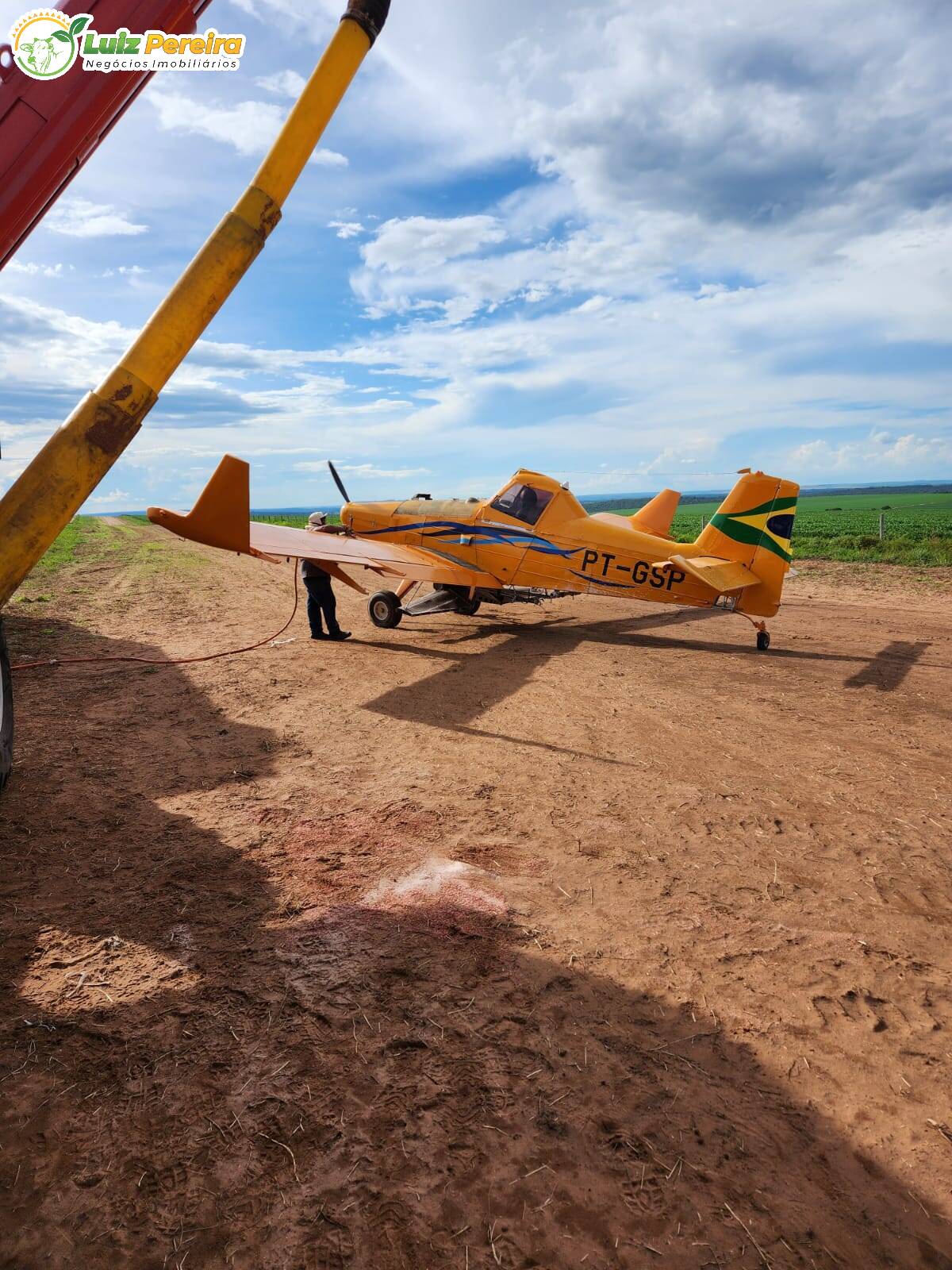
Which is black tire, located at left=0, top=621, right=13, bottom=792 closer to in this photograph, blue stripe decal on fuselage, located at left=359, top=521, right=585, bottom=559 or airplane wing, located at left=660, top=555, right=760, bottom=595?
blue stripe decal on fuselage, located at left=359, top=521, right=585, bottom=559

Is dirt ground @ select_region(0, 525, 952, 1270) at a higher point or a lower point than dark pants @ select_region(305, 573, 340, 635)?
lower

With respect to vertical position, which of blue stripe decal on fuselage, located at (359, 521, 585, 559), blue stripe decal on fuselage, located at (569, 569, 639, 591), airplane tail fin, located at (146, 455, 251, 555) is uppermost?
airplane tail fin, located at (146, 455, 251, 555)

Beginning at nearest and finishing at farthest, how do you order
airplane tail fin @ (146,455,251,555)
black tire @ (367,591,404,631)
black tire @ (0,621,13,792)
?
black tire @ (0,621,13,792) → airplane tail fin @ (146,455,251,555) → black tire @ (367,591,404,631)

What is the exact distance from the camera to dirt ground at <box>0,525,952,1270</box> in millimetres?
2164

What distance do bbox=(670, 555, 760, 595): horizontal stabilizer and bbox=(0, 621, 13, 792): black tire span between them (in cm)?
948

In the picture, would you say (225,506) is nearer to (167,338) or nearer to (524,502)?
(167,338)

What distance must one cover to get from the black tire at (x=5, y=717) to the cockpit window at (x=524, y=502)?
905 cm

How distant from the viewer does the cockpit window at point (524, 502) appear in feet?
39.2

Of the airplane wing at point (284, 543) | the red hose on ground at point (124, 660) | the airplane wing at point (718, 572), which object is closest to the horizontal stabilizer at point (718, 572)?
the airplane wing at point (718, 572)

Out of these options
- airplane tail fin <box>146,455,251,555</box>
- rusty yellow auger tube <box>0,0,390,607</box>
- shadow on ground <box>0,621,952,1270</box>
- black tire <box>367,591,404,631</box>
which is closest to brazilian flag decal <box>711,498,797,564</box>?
black tire <box>367,591,404,631</box>

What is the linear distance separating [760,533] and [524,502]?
430 cm

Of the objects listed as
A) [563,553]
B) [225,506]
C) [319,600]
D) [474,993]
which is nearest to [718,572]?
[563,553]

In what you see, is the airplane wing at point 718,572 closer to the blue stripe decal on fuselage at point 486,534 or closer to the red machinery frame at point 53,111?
the blue stripe decal on fuselage at point 486,534

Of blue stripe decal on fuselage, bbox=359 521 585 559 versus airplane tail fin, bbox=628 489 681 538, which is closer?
blue stripe decal on fuselage, bbox=359 521 585 559
